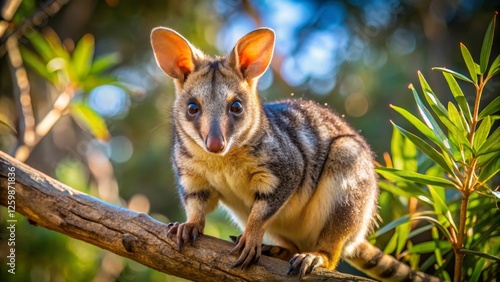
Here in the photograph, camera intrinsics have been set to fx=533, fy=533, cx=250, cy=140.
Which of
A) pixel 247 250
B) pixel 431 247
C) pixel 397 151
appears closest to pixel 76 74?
pixel 247 250

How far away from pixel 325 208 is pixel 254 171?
0.67 m

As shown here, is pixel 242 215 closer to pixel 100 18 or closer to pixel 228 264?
pixel 228 264

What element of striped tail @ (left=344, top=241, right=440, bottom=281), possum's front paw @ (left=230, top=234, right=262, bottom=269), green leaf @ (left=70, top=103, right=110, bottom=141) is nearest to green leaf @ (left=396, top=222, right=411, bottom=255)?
striped tail @ (left=344, top=241, right=440, bottom=281)

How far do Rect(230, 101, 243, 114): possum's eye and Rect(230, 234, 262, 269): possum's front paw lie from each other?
36.1 inches

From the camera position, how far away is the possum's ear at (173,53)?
3949mm

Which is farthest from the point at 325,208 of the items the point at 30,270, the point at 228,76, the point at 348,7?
the point at 348,7

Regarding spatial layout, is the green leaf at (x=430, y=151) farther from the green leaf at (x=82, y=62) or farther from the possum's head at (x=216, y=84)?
the green leaf at (x=82, y=62)

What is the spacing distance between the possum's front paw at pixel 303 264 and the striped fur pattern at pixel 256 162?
2 centimetres

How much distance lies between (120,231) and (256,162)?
1.08 m

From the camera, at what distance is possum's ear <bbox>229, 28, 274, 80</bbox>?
396cm

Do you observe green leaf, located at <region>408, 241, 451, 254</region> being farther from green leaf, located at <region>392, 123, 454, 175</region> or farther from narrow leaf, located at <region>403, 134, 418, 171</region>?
green leaf, located at <region>392, 123, 454, 175</region>

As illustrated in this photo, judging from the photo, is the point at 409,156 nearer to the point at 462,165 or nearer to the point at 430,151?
the point at 462,165

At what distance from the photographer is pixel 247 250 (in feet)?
11.2

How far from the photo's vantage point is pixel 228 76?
405 cm
